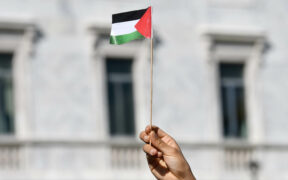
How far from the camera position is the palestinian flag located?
8156mm

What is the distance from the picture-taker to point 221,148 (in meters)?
21.0

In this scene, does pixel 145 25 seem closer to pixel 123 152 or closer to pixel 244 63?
pixel 123 152

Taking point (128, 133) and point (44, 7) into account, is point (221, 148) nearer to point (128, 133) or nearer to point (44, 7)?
point (128, 133)

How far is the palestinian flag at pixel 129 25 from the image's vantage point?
8156 millimetres

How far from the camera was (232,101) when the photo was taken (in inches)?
840

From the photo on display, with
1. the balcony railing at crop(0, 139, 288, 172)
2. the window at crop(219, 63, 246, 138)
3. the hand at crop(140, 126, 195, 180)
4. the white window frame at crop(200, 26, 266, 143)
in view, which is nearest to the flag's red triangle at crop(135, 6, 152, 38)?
the hand at crop(140, 126, 195, 180)

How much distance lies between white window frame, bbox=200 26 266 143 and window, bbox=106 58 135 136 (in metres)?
1.71

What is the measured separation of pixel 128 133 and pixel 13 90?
2286mm

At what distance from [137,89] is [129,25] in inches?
475

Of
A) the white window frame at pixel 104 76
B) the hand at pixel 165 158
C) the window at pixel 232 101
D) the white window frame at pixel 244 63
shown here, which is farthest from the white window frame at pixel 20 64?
the hand at pixel 165 158

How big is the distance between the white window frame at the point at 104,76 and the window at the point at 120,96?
3.8 inches

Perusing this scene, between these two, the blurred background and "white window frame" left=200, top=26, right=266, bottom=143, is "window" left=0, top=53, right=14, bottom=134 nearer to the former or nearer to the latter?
the blurred background

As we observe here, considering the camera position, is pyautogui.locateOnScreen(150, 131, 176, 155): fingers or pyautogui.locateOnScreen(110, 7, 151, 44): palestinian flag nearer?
pyautogui.locateOnScreen(150, 131, 176, 155): fingers

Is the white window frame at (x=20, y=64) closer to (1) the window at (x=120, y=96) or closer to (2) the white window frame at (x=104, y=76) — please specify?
(2) the white window frame at (x=104, y=76)
